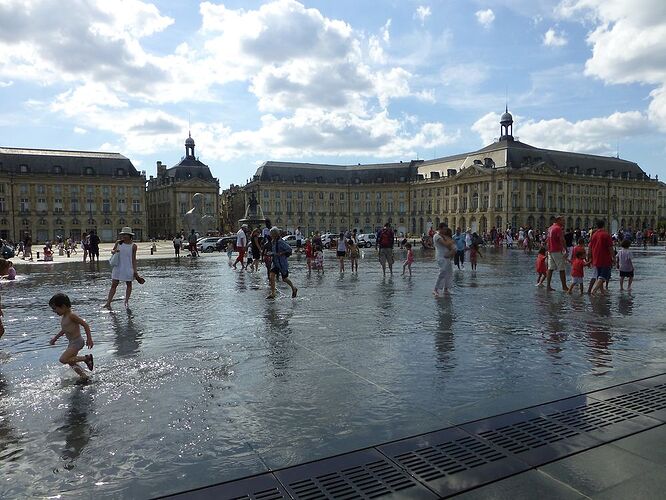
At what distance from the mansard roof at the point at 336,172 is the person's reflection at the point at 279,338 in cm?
11257

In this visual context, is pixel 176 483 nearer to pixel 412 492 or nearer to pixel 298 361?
pixel 412 492

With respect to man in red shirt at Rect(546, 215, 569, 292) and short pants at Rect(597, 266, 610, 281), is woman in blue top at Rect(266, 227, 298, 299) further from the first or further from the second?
short pants at Rect(597, 266, 610, 281)

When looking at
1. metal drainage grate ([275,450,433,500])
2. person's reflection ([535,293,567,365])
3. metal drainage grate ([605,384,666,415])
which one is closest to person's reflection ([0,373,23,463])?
metal drainage grate ([275,450,433,500])

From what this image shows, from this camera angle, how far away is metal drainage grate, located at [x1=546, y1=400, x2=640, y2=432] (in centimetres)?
428

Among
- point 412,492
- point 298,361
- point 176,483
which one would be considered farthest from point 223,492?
point 298,361

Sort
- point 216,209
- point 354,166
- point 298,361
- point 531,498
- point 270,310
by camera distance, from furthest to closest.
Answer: point 354,166 → point 216,209 → point 270,310 → point 298,361 → point 531,498

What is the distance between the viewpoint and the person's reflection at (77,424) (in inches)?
151

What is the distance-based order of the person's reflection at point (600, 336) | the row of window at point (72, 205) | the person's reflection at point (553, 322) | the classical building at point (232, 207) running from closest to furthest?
the person's reflection at point (600, 336)
the person's reflection at point (553, 322)
the row of window at point (72, 205)
the classical building at point (232, 207)

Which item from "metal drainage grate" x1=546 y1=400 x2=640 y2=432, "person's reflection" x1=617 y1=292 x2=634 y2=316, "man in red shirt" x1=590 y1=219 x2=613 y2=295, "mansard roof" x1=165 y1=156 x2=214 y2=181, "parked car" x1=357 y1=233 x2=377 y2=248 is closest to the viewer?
"metal drainage grate" x1=546 y1=400 x2=640 y2=432

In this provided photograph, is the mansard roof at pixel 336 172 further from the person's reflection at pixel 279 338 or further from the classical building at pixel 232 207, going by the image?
the person's reflection at pixel 279 338

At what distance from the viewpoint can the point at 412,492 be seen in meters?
3.30

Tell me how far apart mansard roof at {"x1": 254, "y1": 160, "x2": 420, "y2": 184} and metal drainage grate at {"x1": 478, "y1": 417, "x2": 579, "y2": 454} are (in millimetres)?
118055

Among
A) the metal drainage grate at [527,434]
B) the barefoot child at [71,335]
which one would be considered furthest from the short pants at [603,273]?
the barefoot child at [71,335]

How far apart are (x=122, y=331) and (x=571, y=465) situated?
6.68 m
